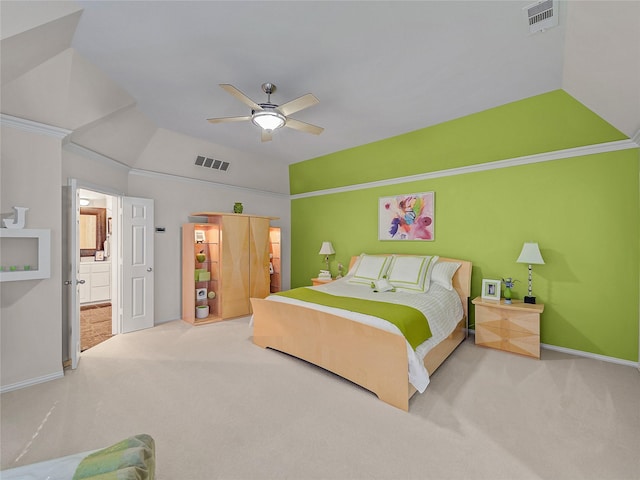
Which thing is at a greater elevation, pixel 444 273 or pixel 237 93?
pixel 237 93

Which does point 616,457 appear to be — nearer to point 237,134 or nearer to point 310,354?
point 310,354

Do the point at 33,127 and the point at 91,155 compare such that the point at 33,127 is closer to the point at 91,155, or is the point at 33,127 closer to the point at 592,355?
the point at 91,155

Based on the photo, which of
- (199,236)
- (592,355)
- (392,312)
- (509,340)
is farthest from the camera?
(199,236)

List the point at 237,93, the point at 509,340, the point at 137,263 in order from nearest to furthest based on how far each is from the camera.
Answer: the point at 237,93, the point at 509,340, the point at 137,263

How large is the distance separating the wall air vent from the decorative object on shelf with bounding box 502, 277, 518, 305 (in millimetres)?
4654

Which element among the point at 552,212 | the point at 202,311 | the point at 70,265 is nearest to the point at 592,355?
the point at 552,212

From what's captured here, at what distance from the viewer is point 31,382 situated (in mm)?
2723

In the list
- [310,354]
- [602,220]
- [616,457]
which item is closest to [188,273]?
[310,354]

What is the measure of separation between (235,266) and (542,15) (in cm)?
468

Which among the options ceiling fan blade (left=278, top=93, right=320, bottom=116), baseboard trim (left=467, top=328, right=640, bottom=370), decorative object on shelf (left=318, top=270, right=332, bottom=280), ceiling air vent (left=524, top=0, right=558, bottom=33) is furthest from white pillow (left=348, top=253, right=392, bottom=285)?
ceiling air vent (left=524, top=0, right=558, bottom=33)

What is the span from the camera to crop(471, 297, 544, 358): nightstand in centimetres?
328

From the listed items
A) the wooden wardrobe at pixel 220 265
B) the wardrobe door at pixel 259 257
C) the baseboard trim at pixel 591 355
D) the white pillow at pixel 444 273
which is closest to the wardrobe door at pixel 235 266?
the wooden wardrobe at pixel 220 265

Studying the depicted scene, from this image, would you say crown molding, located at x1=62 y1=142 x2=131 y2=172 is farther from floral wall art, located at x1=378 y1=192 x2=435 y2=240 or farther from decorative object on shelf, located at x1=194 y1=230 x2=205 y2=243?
floral wall art, located at x1=378 y1=192 x2=435 y2=240

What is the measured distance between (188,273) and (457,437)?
4211mm
